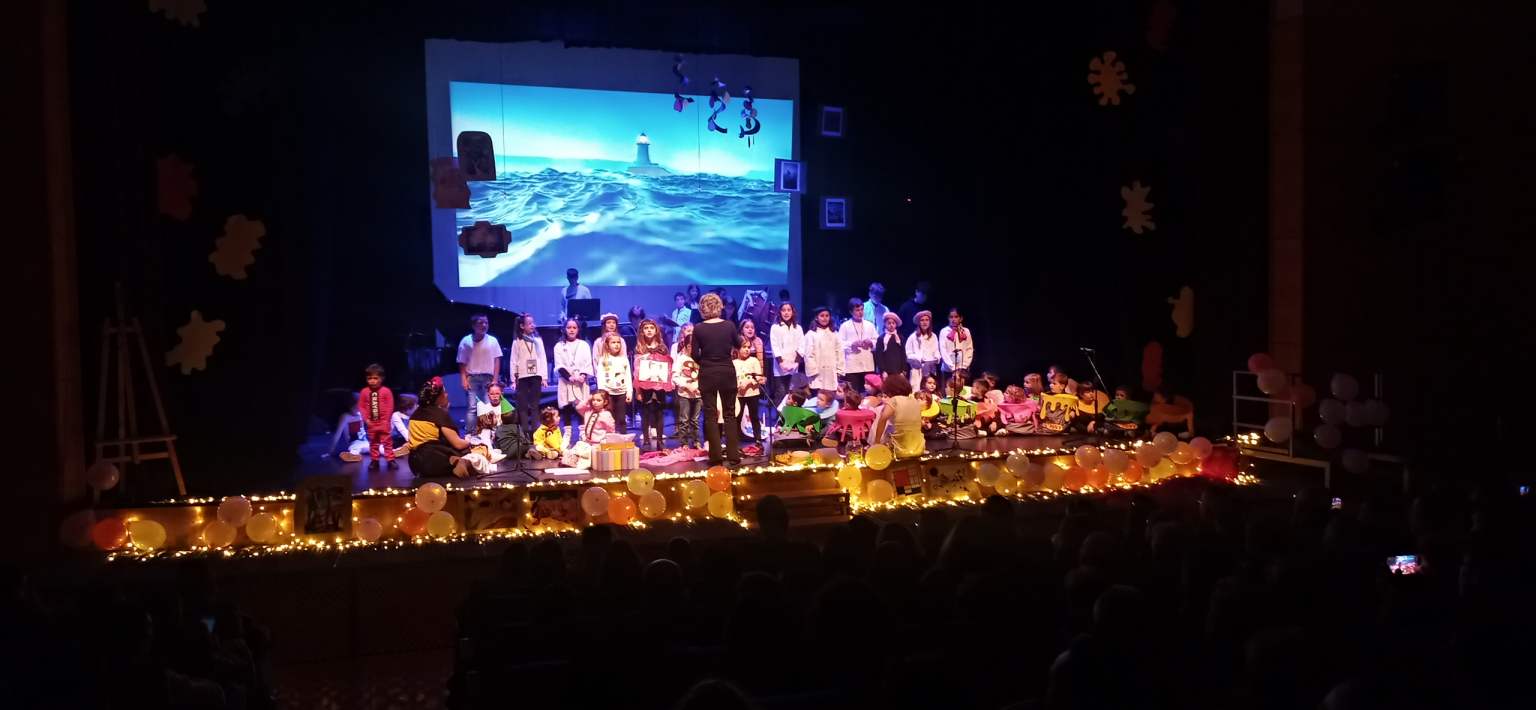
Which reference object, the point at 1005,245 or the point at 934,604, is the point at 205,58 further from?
the point at 1005,245

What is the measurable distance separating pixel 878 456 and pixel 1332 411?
14.2ft

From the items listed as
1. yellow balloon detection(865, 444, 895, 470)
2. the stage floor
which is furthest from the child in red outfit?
yellow balloon detection(865, 444, 895, 470)

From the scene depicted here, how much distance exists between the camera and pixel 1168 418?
11.4 metres

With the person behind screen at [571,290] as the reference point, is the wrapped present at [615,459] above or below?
below

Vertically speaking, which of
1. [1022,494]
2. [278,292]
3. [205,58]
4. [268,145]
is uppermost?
[205,58]

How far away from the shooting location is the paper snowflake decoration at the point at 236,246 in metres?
8.80

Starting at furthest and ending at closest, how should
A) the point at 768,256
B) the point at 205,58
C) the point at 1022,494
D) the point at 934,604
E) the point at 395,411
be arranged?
the point at 768,256 < the point at 395,411 < the point at 1022,494 < the point at 205,58 < the point at 934,604

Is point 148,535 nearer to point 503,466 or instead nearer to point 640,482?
point 503,466

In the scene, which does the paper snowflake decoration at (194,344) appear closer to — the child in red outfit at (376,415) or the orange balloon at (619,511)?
the child in red outfit at (376,415)

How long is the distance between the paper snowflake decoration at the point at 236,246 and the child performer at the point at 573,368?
3.09m

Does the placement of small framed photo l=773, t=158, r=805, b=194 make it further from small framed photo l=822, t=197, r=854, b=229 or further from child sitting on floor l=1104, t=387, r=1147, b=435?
child sitting on floor l=1104, t=387, r=1147, b=435

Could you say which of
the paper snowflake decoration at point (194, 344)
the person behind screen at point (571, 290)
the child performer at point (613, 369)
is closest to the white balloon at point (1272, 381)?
the child performer at point (613, 369)

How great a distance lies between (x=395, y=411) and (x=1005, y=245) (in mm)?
7269

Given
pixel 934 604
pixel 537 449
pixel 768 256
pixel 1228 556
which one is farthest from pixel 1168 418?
pixel 934 604
